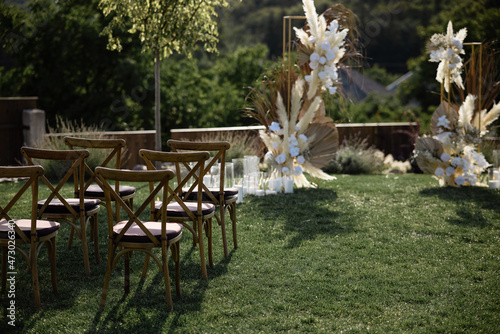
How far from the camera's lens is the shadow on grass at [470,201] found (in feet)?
20.0

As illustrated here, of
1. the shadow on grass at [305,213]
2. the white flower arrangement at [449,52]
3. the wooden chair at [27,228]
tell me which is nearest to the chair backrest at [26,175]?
the wooden chair at [27,228]

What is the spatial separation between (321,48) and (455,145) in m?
2.54

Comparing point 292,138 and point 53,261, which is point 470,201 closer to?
point 292,138

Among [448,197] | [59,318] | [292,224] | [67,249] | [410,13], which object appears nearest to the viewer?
[59,318]

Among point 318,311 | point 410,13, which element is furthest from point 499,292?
point 410,13

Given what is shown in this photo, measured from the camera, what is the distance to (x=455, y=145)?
310 inches

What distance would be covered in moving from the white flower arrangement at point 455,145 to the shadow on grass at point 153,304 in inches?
186

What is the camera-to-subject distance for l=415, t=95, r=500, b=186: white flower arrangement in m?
7.86

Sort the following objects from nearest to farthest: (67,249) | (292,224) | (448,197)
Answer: (67,249)
(292,224)
(448,197)

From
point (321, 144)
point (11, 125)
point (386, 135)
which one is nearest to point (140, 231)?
point (321, 144)

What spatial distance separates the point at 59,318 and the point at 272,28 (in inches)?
1340

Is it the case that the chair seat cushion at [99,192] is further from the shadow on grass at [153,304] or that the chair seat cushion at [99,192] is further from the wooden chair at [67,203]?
the shadow on grass at [153,304]

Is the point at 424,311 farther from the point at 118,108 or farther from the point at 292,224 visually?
the point at 118,108

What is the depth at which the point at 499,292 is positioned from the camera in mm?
4012
